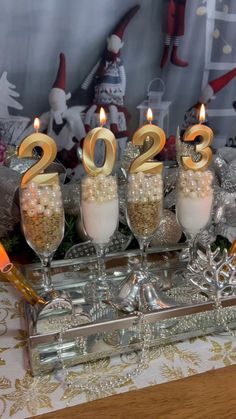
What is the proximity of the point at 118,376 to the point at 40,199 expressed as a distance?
312 mm

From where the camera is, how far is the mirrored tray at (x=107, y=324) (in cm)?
69

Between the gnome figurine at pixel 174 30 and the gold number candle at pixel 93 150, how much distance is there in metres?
0.82

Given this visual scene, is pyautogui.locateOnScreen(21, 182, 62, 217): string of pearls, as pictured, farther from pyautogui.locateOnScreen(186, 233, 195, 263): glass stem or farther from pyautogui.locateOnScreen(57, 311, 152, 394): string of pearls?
pyautogui.locateOnScreen(186, 233, 195, 263): glass stem

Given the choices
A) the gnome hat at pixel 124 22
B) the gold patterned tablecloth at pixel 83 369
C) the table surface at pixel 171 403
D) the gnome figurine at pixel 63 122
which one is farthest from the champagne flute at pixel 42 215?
the gnome hat at pixel 124 22

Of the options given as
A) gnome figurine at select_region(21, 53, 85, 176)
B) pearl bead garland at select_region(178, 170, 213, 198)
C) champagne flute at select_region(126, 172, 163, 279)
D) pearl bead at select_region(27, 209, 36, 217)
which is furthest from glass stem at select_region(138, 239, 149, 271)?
gnome figurine at select_region(21, 53, 85, 176)

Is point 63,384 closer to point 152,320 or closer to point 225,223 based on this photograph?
point 152,320

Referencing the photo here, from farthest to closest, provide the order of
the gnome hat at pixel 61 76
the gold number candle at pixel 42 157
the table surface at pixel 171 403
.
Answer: the gnome hat at pixel 61 76 → the gold number candle at pixel 42 157 → the table surface at pixel 171 403

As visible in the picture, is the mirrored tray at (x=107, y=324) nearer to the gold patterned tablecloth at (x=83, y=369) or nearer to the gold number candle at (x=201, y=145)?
the gold patterned tablecloth at (x=83, y=369)

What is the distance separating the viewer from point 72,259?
0.99m

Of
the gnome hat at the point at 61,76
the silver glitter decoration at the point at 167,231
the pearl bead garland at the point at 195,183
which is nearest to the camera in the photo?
the pearl bead garland at the point at 195,183

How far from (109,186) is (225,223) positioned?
0.47 meters

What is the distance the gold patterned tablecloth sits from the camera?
0.63 metres

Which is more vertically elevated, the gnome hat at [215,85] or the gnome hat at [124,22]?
the gnome hat at [124,22]

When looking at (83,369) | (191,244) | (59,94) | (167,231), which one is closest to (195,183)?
(191,244)
